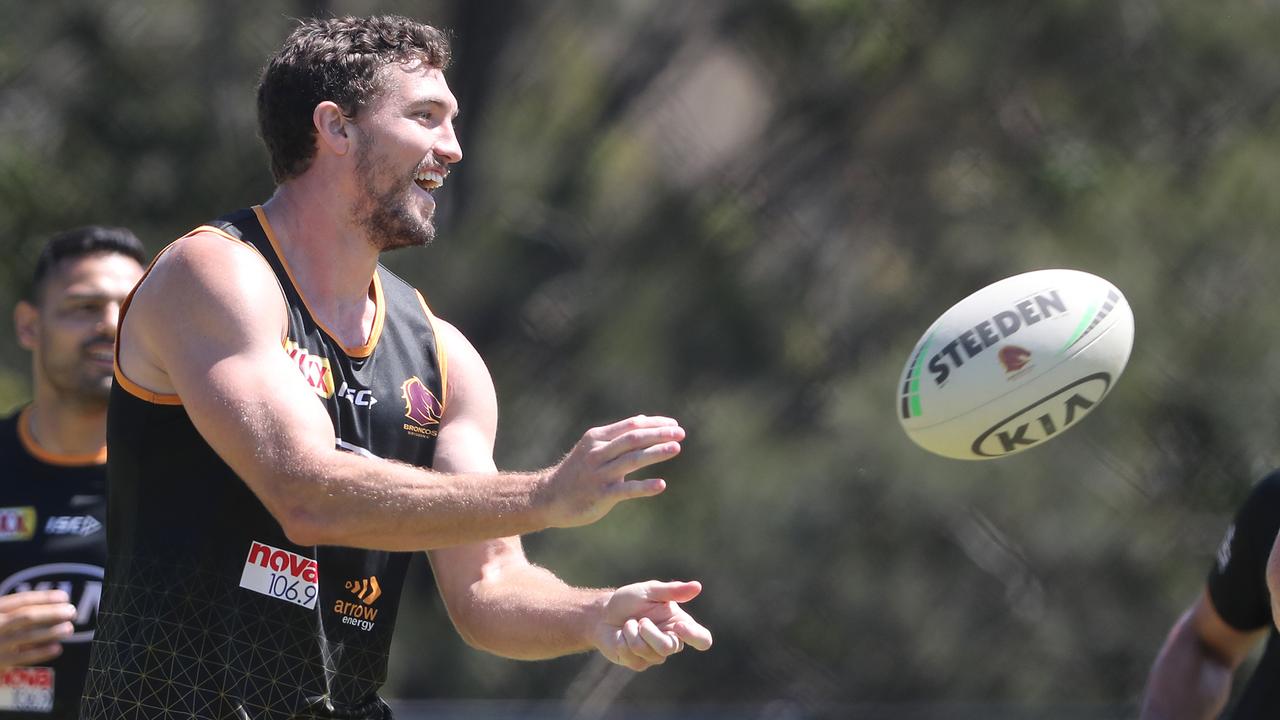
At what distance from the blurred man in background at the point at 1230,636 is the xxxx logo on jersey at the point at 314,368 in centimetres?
177

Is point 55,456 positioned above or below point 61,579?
above

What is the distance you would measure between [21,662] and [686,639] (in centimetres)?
138

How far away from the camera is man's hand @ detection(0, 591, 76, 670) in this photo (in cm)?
288

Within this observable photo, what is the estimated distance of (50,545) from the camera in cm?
338

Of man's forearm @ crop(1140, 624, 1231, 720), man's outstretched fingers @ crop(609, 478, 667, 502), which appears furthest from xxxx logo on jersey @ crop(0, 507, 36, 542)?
man's forearm @ crop(1140, 624, 1231, 720)

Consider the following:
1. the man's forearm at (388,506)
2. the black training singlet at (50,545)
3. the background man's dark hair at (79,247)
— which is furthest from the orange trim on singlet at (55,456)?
the man's forearm at (388,506)

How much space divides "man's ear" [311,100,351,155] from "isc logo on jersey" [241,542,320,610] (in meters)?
0.70

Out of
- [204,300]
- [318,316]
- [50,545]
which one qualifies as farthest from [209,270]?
[50,545]

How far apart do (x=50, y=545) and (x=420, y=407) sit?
121 cm

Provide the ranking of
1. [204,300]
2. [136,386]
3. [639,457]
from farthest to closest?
[136,386] < [204,300] < [639,457]

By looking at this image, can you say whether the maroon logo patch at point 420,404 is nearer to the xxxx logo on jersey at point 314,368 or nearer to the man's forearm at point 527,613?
the xxxx logo on jersey at point 314,368

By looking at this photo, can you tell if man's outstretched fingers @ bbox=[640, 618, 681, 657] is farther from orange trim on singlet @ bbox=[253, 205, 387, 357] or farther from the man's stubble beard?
the man's stubble beard

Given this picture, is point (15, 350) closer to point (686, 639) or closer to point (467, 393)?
point (467, 393)

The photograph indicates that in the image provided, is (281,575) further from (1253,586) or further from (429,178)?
(1253,586)
